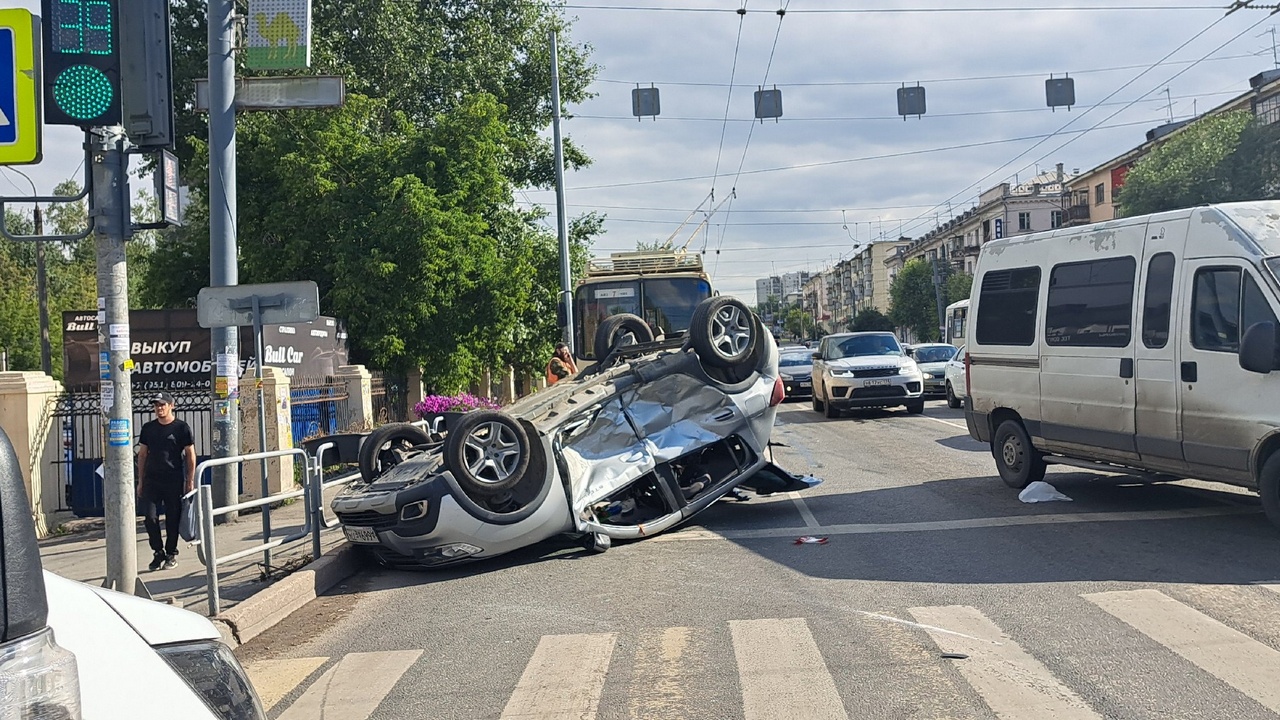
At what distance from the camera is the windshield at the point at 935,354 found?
1104 inches

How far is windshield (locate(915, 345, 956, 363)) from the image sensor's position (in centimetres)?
2805

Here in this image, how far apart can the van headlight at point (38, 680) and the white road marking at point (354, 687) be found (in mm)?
3744

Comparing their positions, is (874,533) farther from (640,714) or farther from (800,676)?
(640,714)

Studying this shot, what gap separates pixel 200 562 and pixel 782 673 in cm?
597

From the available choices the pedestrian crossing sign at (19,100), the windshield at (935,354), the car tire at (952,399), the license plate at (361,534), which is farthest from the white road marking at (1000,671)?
the windshield at (935,354)

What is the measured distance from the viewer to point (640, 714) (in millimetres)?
5027

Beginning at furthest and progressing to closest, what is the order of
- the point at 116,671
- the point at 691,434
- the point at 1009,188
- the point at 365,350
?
the point at 1009,188, the point at 365,350, the point at 691,434, the point at 116,671

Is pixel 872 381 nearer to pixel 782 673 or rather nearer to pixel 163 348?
pixel 163 348

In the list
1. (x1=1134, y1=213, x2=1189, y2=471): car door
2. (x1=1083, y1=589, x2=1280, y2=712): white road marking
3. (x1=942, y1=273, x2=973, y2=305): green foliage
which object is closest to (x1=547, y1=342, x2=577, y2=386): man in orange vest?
(x1=1134, y1=213, x2=1189, y2=471): car door

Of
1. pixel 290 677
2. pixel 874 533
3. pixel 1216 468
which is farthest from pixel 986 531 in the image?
pixel 290 677

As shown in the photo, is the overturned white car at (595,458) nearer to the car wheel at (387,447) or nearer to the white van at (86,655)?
the car wheel at (387,447)

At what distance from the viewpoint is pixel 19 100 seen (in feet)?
17.5

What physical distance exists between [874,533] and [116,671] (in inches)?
319

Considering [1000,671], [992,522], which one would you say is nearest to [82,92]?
[1000,671]
